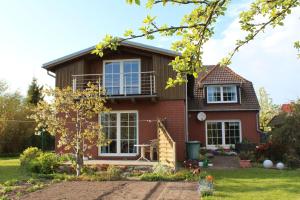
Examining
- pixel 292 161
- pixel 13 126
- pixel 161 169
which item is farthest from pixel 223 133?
pixel 13 126

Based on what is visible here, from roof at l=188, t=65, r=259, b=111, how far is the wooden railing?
8443 mm

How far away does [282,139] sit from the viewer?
1728 centimetres

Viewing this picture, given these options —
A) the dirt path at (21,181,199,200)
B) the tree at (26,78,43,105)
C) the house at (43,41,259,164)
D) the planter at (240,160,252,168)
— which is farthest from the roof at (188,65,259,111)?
the tree at (26,78,43,105)

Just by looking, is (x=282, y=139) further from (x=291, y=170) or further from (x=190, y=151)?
(x=190, y=151)

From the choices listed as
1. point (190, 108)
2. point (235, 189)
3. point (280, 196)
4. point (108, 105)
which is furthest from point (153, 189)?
point (190, 108)

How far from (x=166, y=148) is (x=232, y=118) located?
34.5ft

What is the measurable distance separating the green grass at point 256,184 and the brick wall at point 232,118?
8688 mm

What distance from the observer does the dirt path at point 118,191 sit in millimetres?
8945

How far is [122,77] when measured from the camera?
18094 mm

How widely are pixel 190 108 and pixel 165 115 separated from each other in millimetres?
6902

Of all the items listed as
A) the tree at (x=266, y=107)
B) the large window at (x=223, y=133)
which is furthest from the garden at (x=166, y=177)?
the tree at (x=266, y=107)

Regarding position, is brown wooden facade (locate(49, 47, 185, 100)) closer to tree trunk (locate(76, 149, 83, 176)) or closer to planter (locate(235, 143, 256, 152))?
tree trunk (locate(76, 149, 83, 176))

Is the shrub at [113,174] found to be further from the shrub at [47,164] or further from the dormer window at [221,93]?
the dormer window at [221,93]

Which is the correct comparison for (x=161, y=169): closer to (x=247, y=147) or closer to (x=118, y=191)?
(x=118, y=191)
